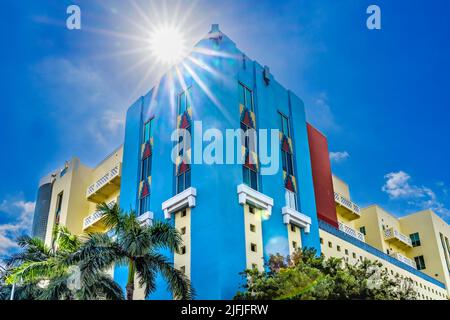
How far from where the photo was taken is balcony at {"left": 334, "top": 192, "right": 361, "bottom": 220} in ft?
166

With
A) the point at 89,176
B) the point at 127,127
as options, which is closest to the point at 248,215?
the point at 127,127

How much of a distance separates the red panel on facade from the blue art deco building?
3.08m

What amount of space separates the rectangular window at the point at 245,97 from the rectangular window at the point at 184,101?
11.4ft

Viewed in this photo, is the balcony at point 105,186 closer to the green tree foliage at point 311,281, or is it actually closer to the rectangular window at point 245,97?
the rectangular window at point 245,97

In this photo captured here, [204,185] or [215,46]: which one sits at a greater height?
[215,46]

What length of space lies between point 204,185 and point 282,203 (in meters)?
6.16

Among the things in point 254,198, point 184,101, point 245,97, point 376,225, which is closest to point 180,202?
point 254,198

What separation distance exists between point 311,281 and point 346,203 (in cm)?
2654

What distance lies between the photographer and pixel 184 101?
36.8 metres

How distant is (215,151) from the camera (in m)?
32.6

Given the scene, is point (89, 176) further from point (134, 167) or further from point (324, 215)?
point (324, 215)

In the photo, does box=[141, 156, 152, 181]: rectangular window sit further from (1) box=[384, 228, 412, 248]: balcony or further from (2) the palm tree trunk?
(1) box=[384, 228, 412, 248]: balcony

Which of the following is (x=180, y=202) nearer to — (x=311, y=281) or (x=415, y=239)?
(x=311, y=281)

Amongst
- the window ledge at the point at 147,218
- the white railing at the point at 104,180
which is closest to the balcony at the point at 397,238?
the white railing at the point at 104,180
